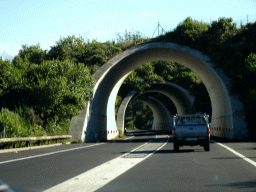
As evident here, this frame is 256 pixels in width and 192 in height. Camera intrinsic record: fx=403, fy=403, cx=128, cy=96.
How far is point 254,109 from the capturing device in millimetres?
30422

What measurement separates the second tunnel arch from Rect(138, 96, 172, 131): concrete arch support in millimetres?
34635

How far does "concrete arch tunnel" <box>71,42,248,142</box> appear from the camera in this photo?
3266cm

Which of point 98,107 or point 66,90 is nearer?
point 66,90

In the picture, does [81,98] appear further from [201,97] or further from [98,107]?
[201,97]

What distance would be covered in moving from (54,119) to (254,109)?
51.3 feet

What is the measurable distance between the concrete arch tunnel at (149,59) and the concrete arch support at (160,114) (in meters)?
34.6

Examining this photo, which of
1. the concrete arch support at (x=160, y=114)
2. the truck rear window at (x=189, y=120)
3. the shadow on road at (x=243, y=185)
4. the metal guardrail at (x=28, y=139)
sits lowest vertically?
the shadow on road at (x=243, y=185)

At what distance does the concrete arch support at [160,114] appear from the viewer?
3029 inches

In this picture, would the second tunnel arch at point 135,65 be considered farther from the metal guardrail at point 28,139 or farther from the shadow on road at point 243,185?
the shadow on road at point 243,185

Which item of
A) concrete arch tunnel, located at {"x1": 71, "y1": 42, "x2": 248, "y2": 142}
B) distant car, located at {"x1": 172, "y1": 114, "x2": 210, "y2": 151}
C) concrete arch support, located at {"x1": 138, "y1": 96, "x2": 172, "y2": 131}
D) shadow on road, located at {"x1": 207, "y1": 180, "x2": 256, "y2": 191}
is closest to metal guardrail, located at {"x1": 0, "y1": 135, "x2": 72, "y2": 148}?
concrete arch tunnel, located at {"x1": 71, "y1": 42, "x2": 248, "y2": 142}

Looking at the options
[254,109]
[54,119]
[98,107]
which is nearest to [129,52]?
[98,107]

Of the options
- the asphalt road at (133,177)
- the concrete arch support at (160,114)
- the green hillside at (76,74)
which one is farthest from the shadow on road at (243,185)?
the concrete arch support at (160,114)

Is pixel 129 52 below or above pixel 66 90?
above

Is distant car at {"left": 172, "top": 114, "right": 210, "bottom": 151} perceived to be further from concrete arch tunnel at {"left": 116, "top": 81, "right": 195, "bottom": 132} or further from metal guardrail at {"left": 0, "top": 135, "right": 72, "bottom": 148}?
concrete arch tunnel at {"left": 116, "top": 81, "right": 195, "bottom": 132}
